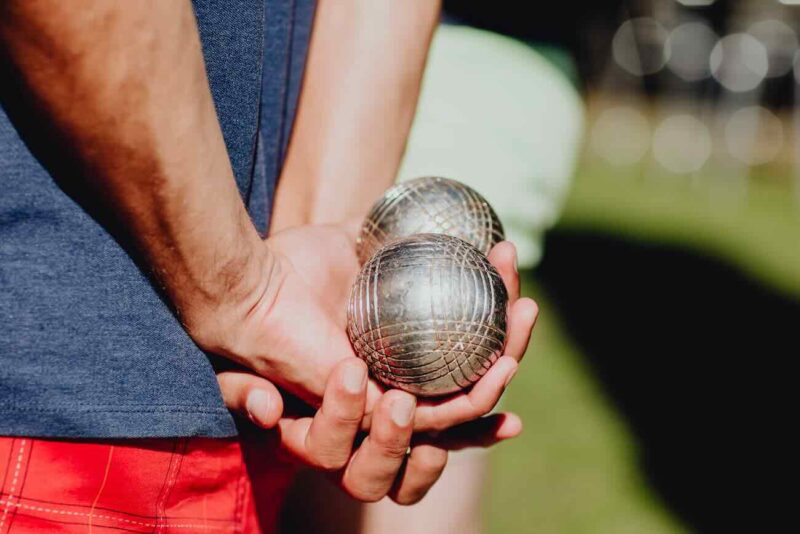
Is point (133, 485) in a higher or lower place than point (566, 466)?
higher

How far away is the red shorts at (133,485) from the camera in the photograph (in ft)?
4.70

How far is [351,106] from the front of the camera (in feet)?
7.43

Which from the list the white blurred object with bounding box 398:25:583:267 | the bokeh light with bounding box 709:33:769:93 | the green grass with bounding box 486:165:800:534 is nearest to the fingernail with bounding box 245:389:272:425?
the white blurred object with bounding box 398:25:583:267

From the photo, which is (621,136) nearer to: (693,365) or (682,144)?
(682,144)

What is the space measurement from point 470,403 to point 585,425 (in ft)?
10.2

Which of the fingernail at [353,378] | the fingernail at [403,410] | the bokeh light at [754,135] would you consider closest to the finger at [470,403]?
the fingernail at [403,410]

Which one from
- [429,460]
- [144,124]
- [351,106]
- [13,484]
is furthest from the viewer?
[351,106]

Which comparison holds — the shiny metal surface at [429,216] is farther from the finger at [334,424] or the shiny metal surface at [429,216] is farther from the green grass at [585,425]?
the green grass at [585,425]

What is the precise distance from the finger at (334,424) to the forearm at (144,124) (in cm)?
26

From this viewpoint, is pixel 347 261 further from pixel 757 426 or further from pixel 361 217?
pixel 757 426

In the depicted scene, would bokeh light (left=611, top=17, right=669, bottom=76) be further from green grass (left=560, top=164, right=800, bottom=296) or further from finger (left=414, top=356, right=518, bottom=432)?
finger (left=414, top=356, right=518, bottom=432)

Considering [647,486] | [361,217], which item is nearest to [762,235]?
[647,486]

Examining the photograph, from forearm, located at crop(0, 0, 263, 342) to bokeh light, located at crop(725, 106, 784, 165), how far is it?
996cm

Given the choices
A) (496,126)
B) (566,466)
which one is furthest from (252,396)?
(566,466)
